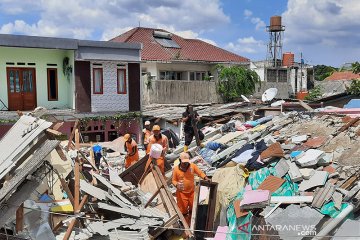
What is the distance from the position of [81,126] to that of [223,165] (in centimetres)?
846

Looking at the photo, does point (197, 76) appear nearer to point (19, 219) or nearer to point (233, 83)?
point (233, 83)

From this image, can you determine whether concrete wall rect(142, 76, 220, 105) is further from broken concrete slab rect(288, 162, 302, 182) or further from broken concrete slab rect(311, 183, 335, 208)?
broken concrete slab rect(311, 183, 335, 208)

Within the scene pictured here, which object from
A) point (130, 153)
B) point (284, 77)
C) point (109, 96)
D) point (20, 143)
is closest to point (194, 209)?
point (20, 143)

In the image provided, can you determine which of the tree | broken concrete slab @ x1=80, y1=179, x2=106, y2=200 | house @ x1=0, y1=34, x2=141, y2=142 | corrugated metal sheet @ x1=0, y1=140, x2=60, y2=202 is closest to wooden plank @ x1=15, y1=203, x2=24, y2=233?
corrugated metal sheet @ x1=0, y1=140, x2=60, y2=202

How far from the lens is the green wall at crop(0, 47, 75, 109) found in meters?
17.4

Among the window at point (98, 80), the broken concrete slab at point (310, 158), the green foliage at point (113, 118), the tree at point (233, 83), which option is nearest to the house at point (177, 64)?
the tree at point (233, 83)

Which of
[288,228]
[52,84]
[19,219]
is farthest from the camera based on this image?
[52,84]

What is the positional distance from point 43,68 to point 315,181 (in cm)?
1302

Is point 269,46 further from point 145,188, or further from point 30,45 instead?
point 145,188

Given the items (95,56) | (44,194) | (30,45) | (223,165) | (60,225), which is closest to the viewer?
(60,225)

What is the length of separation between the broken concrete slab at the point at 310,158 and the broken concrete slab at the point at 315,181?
25.3 inches

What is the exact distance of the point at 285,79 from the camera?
29.4 m

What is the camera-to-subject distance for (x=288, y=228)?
7.37 m

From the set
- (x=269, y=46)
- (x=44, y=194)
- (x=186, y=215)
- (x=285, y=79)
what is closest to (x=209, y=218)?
(x=186, y=215)
